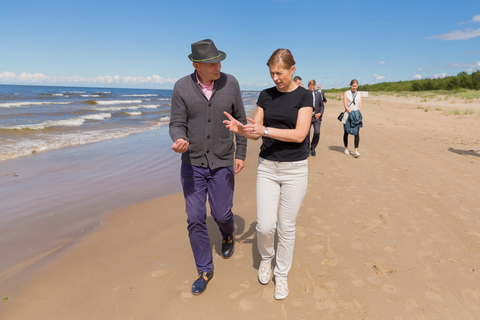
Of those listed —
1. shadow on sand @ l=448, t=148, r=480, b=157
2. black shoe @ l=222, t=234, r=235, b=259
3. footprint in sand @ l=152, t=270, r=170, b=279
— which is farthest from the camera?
shadow on sand @ l=448, t=148, r=480, b=157

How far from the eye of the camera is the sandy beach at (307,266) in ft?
8.23

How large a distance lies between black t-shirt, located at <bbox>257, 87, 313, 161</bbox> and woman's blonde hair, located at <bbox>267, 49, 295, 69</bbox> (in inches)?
9.1

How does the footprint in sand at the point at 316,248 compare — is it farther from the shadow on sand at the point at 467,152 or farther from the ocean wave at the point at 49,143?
the ocean wave at the point at 49,143

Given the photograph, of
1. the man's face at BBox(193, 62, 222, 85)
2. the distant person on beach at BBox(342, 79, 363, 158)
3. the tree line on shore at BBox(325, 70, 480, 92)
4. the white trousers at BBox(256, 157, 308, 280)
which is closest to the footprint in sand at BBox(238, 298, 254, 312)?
the white trousers at BBox(256, 157, 308, 280)

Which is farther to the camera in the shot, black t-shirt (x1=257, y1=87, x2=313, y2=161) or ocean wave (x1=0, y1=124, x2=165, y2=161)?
ocean wave (x1=0, y1=124, x2=165, y2=161)

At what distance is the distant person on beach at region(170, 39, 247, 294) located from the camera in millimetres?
2619

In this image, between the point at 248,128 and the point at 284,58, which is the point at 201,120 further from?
the point at 284,58

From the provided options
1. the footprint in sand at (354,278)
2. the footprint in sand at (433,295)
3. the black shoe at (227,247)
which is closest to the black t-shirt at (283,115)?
the black shoe at (227,247)

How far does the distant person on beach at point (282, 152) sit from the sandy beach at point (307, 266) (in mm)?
525

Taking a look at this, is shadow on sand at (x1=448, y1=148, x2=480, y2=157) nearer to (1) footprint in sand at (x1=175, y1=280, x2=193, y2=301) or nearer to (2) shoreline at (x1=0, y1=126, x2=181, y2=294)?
(2) shoreline at (x1=0, y1=126, x2=181, y2=294)

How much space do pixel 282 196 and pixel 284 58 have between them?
1169 millimetres

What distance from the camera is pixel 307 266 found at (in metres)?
3.11

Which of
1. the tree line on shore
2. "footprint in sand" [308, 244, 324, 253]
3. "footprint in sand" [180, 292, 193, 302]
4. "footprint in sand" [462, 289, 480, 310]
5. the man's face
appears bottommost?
"footprint in sand" [180, 292, 193, 302]

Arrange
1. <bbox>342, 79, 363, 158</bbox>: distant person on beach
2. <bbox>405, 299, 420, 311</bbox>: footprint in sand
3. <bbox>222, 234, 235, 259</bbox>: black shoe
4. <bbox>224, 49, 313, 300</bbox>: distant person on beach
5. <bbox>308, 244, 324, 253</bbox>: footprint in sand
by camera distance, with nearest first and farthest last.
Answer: <bbox>224, 49, 313, 300</bbox>: distant person on beach, <bbox>405, 299, 420, 311</bbox>: footprint in sand, <bbox>222, 234, 235, 259</bbox>: black shoe, <bbox>308, 244, 324, 253</bbox>: footprint in sand, <bbox>342, 79, 363, 158</bbox>: distant person on beach
